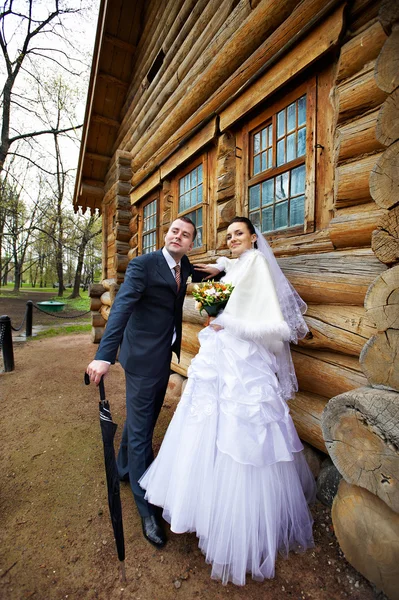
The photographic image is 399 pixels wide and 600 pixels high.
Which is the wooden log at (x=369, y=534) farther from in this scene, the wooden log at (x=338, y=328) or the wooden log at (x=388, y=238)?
the wooden log at (x=388, y=238)

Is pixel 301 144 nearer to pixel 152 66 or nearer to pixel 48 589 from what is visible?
pixel 48 589

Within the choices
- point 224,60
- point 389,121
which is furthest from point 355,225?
point 224,60

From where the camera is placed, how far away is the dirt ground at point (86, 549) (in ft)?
5.93

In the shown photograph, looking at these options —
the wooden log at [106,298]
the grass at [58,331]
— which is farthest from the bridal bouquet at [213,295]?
the grass at [58,331]

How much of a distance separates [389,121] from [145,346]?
2186mm

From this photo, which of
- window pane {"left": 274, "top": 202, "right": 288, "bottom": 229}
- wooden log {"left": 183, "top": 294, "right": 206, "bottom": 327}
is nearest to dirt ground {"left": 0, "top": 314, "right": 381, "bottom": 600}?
wooden log {"left": 183, "top": 294, "right": 206, "bottom": 327}

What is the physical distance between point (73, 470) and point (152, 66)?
7247 mm

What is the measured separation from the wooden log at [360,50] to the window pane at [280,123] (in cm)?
82

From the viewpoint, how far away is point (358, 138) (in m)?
2.21

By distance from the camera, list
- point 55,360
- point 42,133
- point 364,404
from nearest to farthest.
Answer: point 364,404 → point 55,360 → point 42,133

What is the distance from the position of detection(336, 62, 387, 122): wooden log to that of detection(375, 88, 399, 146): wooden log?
0.64 metres

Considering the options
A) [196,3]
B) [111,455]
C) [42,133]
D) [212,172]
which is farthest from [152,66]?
[42,133]

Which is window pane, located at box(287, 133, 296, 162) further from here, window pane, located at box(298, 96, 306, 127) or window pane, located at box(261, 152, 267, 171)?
window pane, located at box(261, 152, 267, 171)

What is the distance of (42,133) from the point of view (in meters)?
16.3
